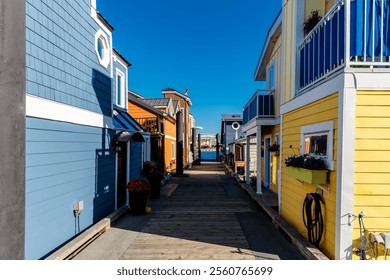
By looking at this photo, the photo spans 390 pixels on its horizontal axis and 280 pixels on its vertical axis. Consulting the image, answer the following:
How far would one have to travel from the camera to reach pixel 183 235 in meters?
4.98

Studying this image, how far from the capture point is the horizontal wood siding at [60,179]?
138 inches

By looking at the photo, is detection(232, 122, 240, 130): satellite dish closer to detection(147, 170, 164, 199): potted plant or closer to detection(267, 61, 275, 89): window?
detection(267, 61, 275, 89): window

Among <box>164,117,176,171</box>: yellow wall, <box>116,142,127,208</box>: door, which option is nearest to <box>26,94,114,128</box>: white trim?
<box>116,142,127,208</box>: door

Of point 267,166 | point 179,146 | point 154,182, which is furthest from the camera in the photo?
point 179,146

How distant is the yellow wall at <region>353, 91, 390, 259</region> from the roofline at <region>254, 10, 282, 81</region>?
6006 mm

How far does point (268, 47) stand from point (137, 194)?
8.29 metres

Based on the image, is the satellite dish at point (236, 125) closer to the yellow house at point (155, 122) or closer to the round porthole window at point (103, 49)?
the yellow house at point (155, 122)

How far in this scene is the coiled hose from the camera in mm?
3783

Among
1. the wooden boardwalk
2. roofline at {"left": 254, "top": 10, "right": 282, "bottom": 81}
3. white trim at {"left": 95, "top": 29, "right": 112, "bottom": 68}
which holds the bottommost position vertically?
the wooden boardwalk

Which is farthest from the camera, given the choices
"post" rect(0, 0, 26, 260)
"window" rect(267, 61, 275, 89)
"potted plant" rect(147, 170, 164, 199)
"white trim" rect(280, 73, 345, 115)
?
"window" rect(267, 61, 275, 89)

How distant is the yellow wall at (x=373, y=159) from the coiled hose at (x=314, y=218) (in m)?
0.61

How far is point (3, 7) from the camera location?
216 cm

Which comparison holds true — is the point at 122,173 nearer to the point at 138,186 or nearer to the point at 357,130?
the point at 138,186

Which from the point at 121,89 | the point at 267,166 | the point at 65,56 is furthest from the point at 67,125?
the point at 267,166
